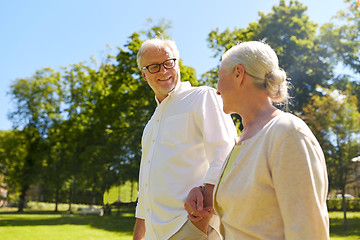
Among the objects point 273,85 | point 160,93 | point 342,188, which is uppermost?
point 160,93

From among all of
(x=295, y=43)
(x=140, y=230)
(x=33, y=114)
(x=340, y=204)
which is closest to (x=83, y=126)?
(x=33, y=114)

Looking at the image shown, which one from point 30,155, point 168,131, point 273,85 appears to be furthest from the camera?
point 30,155

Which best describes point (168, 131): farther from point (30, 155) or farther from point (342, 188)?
point (30, 155)

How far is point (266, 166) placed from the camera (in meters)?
1.48

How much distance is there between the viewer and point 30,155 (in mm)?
36781

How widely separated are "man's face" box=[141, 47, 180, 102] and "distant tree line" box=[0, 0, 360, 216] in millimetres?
15899

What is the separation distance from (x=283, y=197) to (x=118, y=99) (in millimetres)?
24776

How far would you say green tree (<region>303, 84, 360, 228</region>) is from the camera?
56.3ft

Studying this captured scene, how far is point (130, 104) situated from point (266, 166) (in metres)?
24.2

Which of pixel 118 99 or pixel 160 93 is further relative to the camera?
pixel 118 99

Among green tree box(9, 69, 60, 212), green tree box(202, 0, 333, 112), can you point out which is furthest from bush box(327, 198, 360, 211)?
green tree box(9, 69, 60, 212)

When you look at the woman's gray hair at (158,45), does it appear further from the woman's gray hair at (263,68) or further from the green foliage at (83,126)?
the green foliage at (83,126)

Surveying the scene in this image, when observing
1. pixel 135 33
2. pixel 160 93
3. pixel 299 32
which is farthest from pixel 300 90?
pixel 160 93

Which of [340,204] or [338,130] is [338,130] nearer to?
[338,130]
